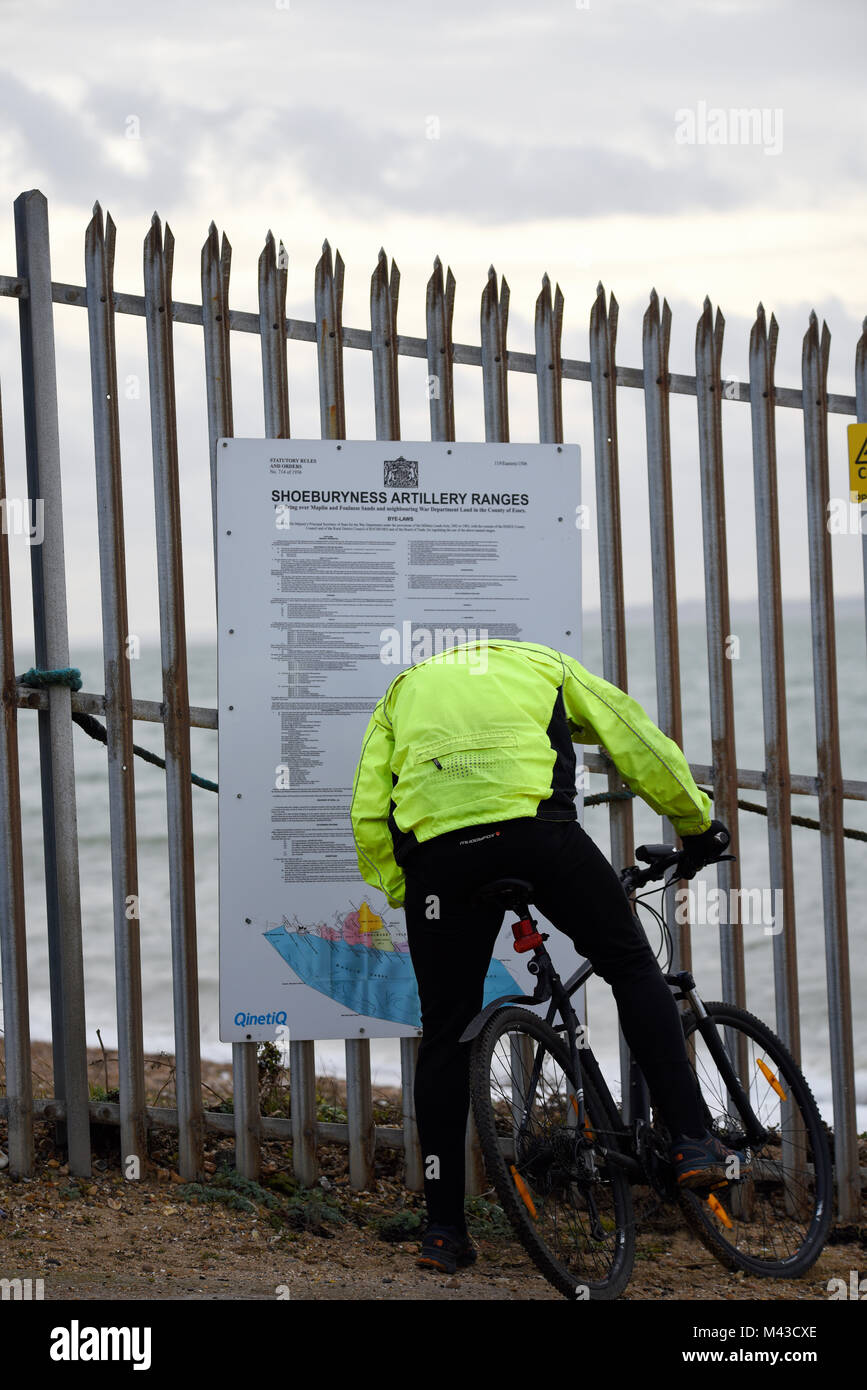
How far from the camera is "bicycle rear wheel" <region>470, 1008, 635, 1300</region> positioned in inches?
137

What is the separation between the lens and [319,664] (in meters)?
4.45

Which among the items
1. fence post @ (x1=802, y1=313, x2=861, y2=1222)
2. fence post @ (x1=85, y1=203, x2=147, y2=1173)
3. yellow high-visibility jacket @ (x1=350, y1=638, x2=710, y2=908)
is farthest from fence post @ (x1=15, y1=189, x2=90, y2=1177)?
fence post @ (x1=802, y1=313, x2=861, y2=1222)

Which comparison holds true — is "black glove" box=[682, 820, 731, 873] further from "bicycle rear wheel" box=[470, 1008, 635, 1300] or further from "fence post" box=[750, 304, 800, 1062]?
"fence post" box=[750, 304, 800, 1062]

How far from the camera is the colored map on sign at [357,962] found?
4.48m

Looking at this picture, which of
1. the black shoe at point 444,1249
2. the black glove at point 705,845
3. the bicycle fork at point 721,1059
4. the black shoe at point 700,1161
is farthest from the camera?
the bicycle fork at point 721,1059

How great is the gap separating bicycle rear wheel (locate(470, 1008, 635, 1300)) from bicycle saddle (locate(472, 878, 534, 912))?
12.7 inches

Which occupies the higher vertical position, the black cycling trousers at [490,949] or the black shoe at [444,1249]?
the black cycling trousers at [490,949]

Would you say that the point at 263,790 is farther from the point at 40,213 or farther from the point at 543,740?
the point at 40,213

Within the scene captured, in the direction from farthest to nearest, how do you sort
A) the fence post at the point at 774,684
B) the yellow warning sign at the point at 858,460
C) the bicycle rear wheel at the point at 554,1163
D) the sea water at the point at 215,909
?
the sea water at the point at 215,909 → the yellow warning sign at the point at 858,460 → the fence post at the point at 774,684 → the bicycle rear wheel at the point at 554,1163

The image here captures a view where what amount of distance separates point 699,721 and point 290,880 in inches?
1104

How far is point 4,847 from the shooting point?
4492mm

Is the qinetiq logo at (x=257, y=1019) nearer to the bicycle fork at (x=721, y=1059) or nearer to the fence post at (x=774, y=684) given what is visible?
the bicycle fork at (x=721, y=1059)

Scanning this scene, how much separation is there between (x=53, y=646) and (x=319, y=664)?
3.00ft

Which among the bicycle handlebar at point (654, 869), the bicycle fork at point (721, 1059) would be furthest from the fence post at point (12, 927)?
the bicycle fork at point (721, 1059)
